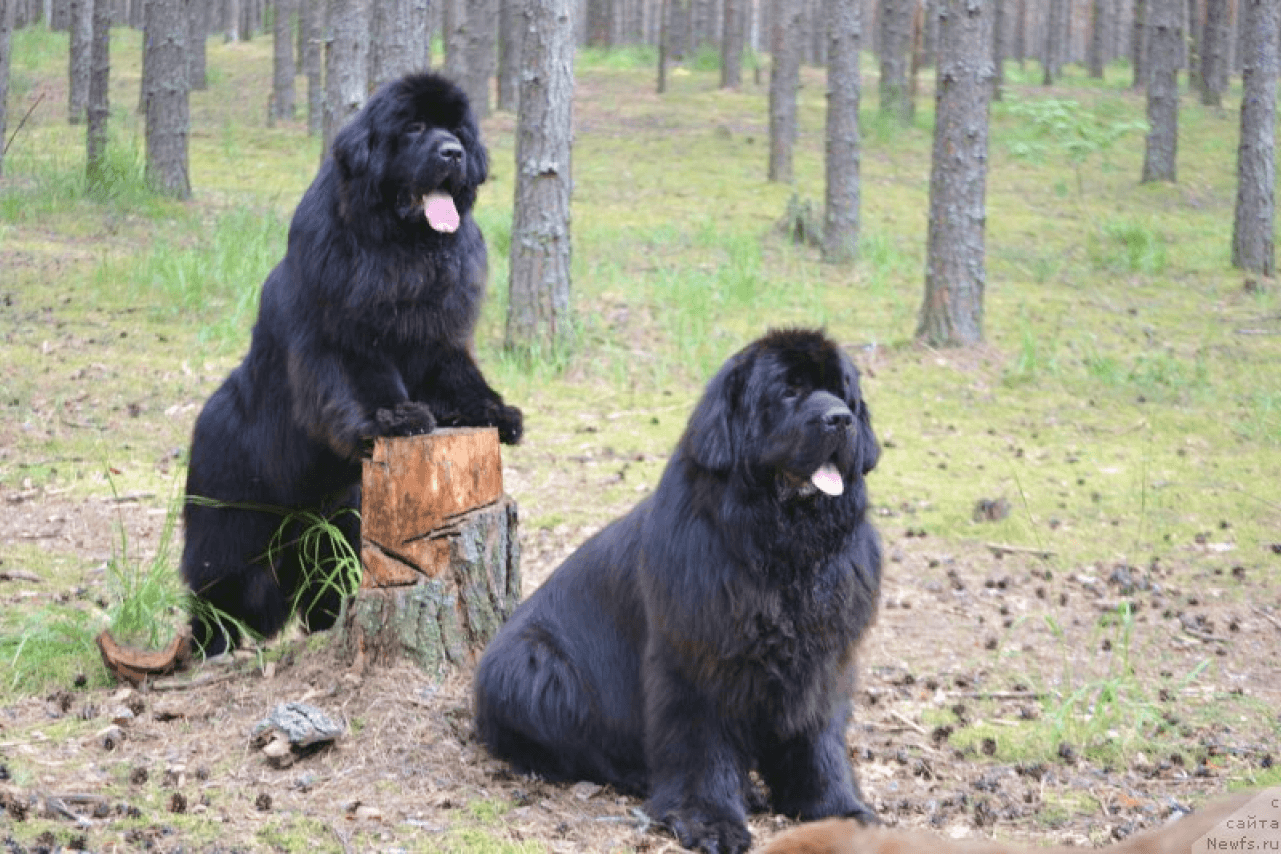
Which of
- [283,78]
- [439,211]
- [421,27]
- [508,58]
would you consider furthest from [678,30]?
[439,211]

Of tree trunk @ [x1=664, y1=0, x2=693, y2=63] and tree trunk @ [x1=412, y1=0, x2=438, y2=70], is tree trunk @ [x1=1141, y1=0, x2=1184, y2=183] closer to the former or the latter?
tree trunk @ [x1=664, y1=0, x2=693, y2=63]

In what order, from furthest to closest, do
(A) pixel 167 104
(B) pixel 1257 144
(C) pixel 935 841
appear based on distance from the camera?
1. (A) pixel 167 104
2. (B) pixel 1257 144
3. (C) pixel 935 841

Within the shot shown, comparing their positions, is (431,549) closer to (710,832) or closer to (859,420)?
(710,832)

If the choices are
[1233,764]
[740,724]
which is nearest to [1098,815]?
[1233,764]

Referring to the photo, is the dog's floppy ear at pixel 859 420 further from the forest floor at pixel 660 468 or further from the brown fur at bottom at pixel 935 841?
the brown fur at bottom at pixel 935 841

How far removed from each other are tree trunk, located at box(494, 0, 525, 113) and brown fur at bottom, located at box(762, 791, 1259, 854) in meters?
27.3

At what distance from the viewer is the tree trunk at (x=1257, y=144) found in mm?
15070

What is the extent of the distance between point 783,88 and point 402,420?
16.8 m

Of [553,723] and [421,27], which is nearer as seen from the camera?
[553,723]

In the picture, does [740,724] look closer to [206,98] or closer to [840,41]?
[840,41]

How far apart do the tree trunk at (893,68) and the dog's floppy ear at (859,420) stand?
24.5 meters

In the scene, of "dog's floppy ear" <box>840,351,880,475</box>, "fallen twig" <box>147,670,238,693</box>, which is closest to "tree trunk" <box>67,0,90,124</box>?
"fallen twig" <box>147,670,238,693</box>

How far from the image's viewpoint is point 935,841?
5.82 ft

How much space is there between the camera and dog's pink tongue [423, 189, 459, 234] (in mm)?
5109
